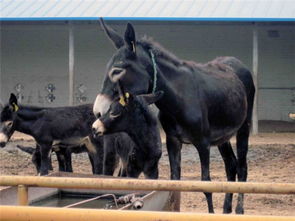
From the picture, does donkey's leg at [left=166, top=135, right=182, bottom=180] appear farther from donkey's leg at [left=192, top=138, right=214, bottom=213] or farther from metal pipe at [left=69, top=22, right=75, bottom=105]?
metal pipe at [left=69, top=22, right=75, bottom=105]

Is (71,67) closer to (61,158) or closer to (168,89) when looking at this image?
(61,158)

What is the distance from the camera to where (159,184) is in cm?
352

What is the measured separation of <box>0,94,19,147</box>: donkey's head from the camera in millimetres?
11620

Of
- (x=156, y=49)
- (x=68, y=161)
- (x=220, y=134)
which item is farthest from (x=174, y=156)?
(x=68, y=161)

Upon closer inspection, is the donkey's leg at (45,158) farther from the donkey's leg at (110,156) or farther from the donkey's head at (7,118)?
the donkey's leg at (110,156)

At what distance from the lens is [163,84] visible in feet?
23.6

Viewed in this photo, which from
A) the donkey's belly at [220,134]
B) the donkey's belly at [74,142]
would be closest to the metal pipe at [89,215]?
the donkey's belly at [220,134]

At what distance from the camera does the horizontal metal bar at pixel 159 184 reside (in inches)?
132

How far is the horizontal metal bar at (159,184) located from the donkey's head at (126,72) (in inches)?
119
